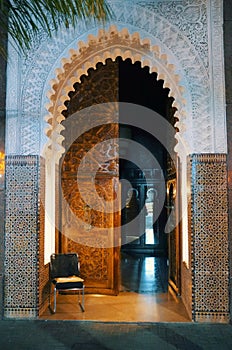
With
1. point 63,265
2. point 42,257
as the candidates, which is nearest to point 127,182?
point 63,265

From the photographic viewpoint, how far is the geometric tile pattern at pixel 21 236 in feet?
11.7

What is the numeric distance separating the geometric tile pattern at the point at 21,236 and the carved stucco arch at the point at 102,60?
17.7 inches

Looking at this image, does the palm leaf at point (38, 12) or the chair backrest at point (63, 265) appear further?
the chair backrest at point (63, 265)

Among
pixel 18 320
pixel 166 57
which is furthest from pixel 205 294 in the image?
pixel 166 57

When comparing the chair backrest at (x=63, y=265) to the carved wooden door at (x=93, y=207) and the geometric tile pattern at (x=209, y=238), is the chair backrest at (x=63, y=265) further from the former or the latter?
the geometric tile pattern at (x=209, y=238)

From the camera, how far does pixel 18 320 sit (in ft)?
11.5

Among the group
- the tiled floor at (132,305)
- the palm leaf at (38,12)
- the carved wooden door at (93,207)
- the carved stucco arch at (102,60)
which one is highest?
the carved stucco arch at (102,60)

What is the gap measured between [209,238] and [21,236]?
1.98 m

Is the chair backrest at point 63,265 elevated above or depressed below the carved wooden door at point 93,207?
below

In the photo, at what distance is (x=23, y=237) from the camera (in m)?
3.62

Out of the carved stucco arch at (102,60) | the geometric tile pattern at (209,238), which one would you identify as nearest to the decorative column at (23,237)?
the carved stucco arch at (102,60)

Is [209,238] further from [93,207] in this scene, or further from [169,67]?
[169,67]

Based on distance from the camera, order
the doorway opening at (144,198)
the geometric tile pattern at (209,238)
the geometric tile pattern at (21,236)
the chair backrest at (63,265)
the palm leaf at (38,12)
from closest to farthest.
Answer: the palm leaf at (38,12), the geometric tile pattern at (209,238), the geometric tile pattern at (21,236), the chair backrest at (63,265), the doorway opening at (144,198)

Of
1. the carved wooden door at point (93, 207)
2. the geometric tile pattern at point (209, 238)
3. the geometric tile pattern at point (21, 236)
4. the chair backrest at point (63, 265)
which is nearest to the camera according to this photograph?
the geometric tile pattern at point (209, 238)
